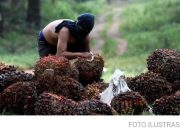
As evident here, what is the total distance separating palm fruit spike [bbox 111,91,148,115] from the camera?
12.5 ft

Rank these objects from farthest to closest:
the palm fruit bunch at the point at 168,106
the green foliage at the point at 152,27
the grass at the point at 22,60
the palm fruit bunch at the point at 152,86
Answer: the green foliage at the point at 152,27 < the grass at the point at 22,60 < the palm fruit bunch at the point at 152,86 < the palm fruit bunch at the point at 168,106

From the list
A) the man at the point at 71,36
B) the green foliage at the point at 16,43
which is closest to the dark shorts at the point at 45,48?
the man at the point at 71,36

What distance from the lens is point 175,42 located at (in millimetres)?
21953

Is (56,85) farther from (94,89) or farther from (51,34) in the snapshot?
(51,34)

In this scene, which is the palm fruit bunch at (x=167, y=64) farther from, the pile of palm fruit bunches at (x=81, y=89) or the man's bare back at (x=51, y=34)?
the man's bare back at (x=51, y=34)

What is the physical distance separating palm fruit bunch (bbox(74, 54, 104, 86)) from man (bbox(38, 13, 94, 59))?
98 millimetres

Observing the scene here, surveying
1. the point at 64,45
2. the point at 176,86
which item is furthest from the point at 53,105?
the point at 64,45

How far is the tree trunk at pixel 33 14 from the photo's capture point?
22484 mm

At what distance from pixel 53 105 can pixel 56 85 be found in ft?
1.46

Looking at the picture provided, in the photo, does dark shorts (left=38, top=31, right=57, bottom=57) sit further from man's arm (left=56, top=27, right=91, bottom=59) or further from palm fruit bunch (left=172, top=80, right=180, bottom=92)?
palm fruit bunch (left=172, top=80, right=180, bottom=92)

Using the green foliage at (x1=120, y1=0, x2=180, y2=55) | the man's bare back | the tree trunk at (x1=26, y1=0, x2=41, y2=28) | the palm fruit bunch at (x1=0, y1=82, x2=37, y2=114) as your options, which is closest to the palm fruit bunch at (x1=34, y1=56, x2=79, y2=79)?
the palm fruit bunch at (x1=0, y1=82, x2=37, y2=114)

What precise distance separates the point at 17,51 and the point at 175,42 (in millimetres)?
6443

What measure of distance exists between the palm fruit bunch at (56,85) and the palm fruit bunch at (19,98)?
0.07 m
